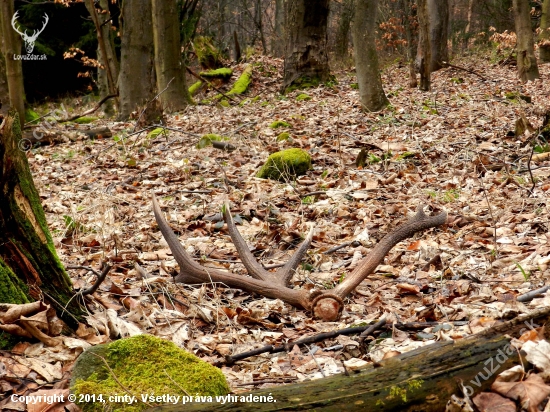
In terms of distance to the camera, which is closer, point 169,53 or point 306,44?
point 169,53

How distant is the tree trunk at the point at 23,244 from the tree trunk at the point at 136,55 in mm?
9764

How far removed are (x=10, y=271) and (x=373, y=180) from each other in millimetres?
4539

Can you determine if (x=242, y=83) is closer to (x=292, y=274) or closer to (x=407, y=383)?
(x=292, y=274)

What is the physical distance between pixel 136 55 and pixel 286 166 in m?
6.94

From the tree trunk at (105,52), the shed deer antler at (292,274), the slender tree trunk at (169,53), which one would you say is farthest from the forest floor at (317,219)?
the tree trunk at (105,52)

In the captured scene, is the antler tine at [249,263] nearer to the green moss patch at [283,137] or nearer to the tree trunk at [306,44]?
the green moss patch at [283,137]

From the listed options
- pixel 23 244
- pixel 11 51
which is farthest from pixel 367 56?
pixel 23 244

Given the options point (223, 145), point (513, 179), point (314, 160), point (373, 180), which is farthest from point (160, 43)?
point (513, 179)

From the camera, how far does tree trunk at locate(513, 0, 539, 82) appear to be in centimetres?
1221

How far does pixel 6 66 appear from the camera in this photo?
924cm

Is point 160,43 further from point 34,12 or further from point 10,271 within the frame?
point 10,271

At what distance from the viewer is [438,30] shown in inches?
676

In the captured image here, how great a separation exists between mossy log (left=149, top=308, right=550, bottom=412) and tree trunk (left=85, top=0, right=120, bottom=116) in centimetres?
1263

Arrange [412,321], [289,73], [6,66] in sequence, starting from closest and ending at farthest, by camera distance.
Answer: [412,321] → [6,66] → [289,73]
